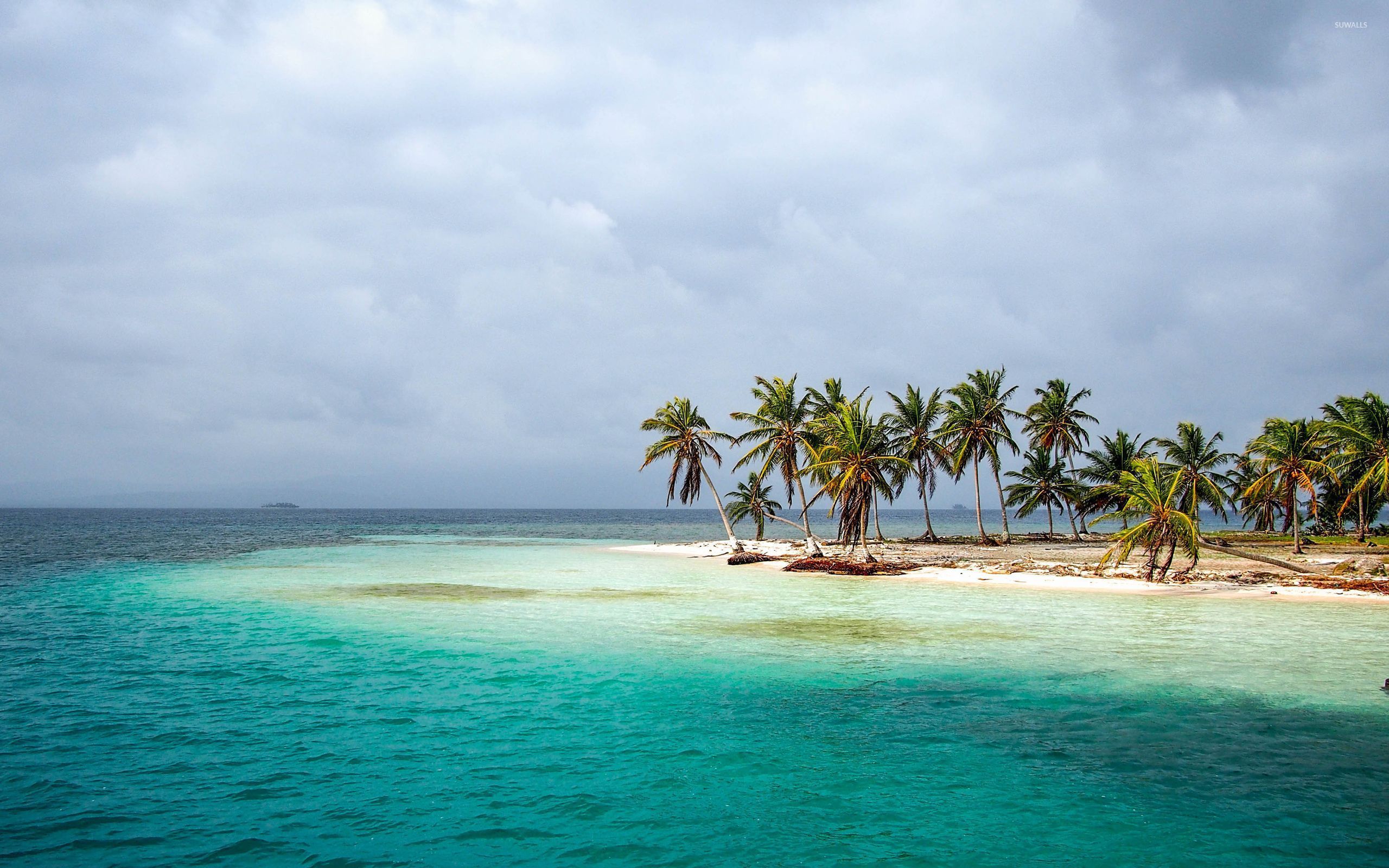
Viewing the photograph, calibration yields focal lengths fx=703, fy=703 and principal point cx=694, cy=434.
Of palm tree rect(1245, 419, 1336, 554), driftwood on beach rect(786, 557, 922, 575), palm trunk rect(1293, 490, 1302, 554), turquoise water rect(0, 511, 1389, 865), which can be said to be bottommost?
driftwood on beach rect(786, 557, 922, 575)

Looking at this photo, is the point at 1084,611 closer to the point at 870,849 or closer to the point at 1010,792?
the point at 1010,792

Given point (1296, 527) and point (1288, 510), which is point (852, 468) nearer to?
point (1296, 527)

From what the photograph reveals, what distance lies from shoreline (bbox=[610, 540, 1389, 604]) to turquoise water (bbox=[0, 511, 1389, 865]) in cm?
253

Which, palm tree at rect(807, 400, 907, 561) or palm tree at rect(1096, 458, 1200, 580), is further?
palm tree at rect(807, 400, 907, 561)

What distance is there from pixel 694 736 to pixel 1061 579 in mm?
26225

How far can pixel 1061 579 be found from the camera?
31.4m

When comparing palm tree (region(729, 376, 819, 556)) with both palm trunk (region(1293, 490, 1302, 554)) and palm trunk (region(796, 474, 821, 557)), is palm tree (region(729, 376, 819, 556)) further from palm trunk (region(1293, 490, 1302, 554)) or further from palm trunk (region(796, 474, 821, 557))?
palm trunk (region(1293, 490, 1302, 554))

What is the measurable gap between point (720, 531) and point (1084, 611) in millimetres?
89146

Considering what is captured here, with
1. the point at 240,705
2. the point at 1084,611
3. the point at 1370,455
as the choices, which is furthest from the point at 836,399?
the point at 240,705

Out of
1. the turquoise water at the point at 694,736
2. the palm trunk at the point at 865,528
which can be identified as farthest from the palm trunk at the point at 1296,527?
the palm trunk at the point at 865,528

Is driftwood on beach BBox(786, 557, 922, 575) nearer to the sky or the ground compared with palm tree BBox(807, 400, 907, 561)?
nearer to the ground

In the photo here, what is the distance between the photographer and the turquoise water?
7.64 meters

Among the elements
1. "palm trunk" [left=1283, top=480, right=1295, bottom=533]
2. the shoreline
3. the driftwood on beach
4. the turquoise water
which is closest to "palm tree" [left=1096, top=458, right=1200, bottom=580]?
the shoreline

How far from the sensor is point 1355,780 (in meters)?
9.10
